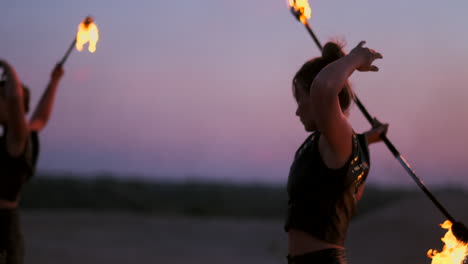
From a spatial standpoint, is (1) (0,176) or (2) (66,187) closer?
(1) (0,176)

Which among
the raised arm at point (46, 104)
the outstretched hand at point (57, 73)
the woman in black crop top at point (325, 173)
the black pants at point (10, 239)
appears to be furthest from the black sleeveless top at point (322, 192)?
the outstretched hand at point (57, 73)

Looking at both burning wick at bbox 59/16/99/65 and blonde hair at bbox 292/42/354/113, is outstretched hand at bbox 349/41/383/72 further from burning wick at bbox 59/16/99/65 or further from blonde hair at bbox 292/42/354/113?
burning wick at bbox 59/16/99/65

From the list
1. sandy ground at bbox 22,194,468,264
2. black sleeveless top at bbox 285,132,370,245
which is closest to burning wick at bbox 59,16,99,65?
black sleeveless top at bbox 285,132,370,245

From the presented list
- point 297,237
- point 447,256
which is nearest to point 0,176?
point 297,237

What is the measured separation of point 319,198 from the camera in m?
3.03

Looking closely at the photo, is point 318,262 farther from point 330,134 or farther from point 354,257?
point 354,257

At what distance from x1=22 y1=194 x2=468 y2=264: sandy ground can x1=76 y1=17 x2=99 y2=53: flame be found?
326 inches

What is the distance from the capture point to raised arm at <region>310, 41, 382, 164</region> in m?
2.75

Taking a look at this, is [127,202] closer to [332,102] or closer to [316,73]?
[316,73]

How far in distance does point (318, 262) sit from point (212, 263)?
11312mm

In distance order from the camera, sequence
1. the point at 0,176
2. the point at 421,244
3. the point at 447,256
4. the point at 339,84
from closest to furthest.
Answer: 1. the point at 339,84
2. the point at 447,256
3. the point at 0,176
4. the point at 421,244

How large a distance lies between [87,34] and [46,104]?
72cm

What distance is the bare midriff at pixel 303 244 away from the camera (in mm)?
3055

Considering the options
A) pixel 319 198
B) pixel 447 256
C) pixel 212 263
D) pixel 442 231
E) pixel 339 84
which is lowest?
pixel 442 231
